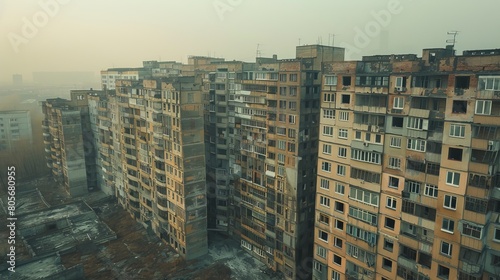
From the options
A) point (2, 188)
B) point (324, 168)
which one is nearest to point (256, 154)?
point (324, 168)

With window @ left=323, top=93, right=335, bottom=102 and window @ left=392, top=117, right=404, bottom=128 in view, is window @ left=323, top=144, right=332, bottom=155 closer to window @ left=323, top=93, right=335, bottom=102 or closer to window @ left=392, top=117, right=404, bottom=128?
window @ left=323, top=93, right=335, bottom=102

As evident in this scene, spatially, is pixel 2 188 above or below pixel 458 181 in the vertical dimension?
below

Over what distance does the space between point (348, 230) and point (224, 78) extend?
31.7 metres

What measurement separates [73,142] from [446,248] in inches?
2962

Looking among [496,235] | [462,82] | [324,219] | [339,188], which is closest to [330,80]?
[339,188]

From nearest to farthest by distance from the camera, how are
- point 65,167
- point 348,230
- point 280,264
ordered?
point 348,230, point 280,264, point 65,167

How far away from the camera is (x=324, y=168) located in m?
40.1

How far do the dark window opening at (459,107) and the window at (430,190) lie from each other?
22.7 ft

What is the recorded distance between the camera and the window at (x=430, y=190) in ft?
100

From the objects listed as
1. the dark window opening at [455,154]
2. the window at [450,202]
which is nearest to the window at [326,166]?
the window at [450,202]

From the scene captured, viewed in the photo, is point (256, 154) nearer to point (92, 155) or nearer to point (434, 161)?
point (434, 161)

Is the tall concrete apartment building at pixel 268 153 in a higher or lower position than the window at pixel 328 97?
lower

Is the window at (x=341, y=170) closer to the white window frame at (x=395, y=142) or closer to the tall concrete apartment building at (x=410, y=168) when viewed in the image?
the tall concrete apartment building at (x=410, y=168)

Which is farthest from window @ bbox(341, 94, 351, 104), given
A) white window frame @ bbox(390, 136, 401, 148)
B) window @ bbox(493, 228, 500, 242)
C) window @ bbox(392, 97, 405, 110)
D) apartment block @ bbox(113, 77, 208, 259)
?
apartment block @ bbox(113, 77, 208, 259)
